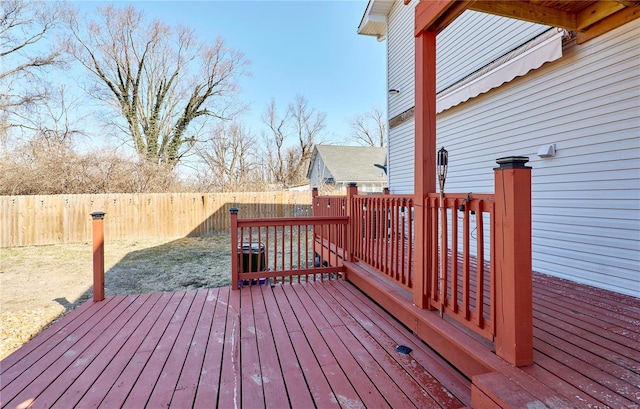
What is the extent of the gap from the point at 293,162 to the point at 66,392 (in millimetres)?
25369

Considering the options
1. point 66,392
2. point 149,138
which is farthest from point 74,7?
point 66,392

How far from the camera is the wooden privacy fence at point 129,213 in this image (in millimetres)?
8938

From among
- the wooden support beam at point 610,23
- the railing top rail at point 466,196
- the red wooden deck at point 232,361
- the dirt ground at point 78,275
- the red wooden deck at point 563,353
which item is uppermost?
the wooden support beam at point 610,23

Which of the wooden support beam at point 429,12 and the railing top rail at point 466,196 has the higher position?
the wooden support beam at point 429,12

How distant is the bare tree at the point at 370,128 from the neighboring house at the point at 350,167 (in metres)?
6.43

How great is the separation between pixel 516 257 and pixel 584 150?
2.42 metres

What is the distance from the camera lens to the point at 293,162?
26.7 meters

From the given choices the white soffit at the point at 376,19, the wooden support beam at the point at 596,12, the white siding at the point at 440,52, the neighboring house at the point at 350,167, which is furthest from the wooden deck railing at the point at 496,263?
the neighboring house at the point at 350,167

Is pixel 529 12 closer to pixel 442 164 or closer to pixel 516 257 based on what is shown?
pixel 442 164

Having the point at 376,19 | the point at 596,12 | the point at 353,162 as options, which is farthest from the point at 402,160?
the point at 353,162

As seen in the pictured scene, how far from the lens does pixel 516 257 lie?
→ 153cm

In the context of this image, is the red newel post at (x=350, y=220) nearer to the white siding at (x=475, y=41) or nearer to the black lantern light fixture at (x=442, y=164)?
the black lantern light fixture at (x=442, y=164)

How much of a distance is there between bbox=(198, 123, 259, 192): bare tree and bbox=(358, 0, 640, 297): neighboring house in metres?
14.4

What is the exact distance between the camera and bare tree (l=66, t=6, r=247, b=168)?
15.1 m
